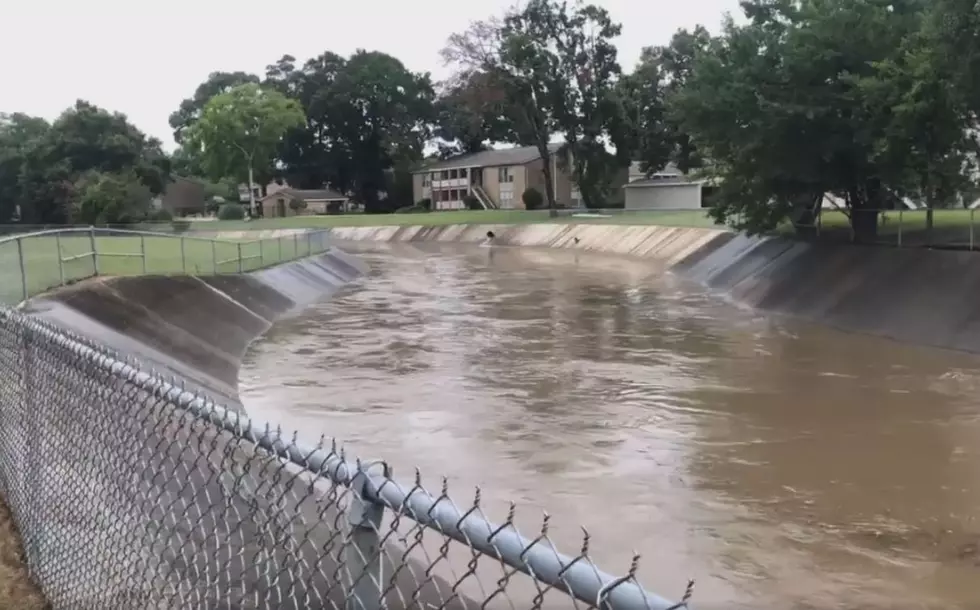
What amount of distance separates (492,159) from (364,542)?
274ft

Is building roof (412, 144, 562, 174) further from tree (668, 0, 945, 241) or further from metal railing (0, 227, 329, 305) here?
tree (668, 0, 945, 241)

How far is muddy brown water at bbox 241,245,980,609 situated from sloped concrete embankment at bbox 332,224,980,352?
986 millimetres

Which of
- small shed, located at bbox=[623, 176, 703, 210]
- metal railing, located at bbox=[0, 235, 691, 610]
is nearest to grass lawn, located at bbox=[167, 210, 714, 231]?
small shed, located at bbox=[623, 176, 703, 210]

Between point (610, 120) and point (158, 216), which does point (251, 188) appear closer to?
point (158, 216)

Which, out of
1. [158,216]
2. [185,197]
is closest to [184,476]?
[158,216]

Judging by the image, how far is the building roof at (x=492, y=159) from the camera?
80.6 meters

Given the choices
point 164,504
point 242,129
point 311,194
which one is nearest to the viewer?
point 164,504

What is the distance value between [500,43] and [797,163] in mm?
47210

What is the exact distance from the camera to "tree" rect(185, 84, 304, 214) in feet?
261

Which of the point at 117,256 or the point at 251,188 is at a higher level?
the point at 251,188

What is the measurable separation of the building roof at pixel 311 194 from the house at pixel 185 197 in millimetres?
6141

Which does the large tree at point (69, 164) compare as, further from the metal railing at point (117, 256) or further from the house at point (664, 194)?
the house at point (664, 194)

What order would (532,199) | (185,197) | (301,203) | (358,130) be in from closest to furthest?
(532,199) → (185,197) → (301,203) → (358,130)

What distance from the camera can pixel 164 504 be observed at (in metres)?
7.42
